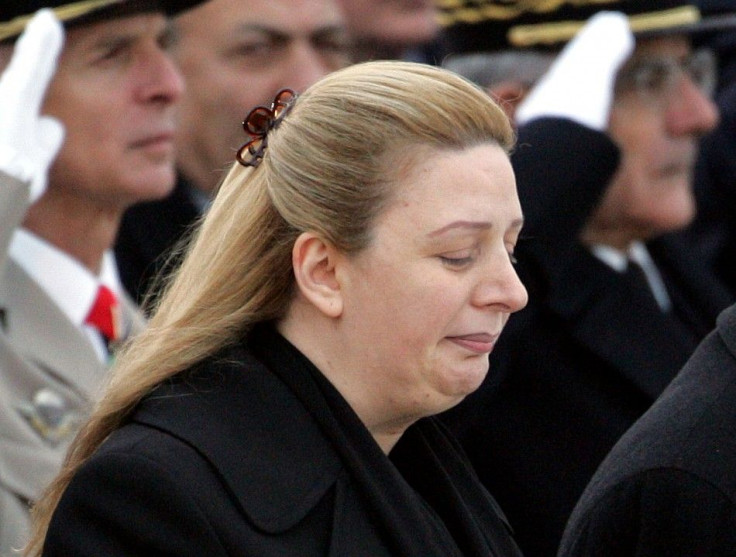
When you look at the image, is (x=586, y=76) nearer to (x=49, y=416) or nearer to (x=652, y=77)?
(x=652, y=77)

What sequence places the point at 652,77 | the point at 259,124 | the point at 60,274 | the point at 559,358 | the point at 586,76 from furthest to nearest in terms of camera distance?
the point at 652,77 < the point at 586,76 < the point at 559,358 < the point at 60,274 < the point at 259,124

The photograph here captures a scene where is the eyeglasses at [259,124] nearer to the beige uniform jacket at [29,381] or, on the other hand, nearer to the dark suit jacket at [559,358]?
the beige uniform jacket at [29,381]

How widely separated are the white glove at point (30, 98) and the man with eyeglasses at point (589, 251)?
1123 mm

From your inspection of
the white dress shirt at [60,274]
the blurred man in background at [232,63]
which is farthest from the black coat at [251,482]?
the blurred man in background at [232,63]

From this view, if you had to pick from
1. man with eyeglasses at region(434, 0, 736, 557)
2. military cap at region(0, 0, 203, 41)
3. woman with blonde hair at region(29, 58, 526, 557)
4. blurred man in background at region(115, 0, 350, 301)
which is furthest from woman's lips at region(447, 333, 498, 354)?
blurred man in background at region(115, 0, 350, 301)

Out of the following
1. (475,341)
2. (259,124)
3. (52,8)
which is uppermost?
(259,124)

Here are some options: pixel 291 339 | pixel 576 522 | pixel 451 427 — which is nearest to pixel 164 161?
pixel 451 427

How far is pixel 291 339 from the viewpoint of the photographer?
249 cm

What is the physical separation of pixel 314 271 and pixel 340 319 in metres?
0.09

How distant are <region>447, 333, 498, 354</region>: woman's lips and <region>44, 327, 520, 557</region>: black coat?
0.21 m

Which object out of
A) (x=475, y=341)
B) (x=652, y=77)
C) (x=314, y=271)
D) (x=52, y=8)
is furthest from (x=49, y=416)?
(x=652, y=77)

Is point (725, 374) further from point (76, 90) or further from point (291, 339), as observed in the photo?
point (76, 90)

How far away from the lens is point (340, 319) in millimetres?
2443

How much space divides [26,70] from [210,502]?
5.25 ft
